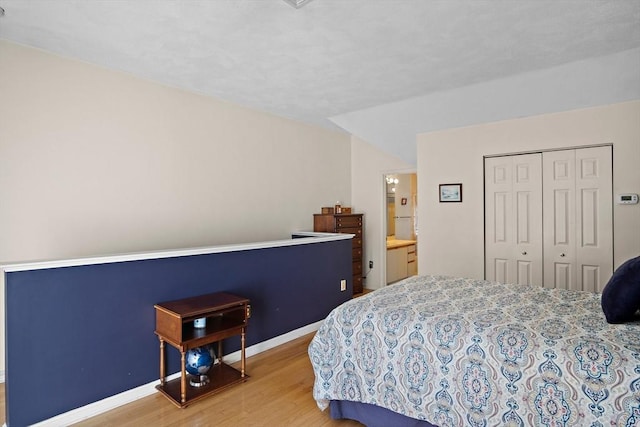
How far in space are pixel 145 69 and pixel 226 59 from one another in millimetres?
840

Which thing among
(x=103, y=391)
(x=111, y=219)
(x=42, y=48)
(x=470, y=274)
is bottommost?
(x=103, y=391)

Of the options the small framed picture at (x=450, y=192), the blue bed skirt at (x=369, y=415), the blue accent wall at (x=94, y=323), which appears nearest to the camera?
the blue bed skirt at (x=369, y=415)

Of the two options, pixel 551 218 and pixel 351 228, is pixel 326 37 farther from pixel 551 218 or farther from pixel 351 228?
pixel 351 228

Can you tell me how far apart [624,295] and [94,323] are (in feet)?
10.4

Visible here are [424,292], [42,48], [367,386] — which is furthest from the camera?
[42,48]

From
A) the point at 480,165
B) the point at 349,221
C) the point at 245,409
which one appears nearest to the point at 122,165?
the point at 245,409

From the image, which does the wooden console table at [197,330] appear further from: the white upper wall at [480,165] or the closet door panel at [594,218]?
the closet door panel at [594,218]

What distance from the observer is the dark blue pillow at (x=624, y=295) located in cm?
175

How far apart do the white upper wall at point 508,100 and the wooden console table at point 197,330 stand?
2.92 m

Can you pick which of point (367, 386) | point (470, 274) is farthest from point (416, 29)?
point (470, 274)

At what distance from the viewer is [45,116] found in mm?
2932

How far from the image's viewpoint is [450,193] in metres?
4.39

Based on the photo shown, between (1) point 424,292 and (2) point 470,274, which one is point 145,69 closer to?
(1) point 424,292

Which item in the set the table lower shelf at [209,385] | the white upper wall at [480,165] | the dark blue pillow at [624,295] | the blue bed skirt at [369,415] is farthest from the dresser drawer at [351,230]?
the dark blue pillow at [624,295]
